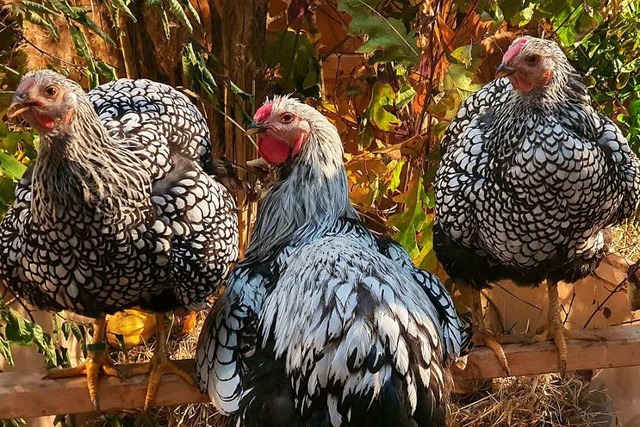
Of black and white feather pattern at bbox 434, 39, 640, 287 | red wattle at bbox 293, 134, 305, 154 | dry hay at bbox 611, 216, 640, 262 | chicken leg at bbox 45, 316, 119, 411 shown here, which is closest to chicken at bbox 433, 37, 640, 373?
black and white feather pattern at bbox 434, 39, 640, 287

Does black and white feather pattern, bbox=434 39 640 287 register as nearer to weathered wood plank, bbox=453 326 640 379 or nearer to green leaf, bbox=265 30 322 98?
weathered wood plank, bbox=453 326 640 379

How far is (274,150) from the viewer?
79.0 inches

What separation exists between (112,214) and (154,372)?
1.81 feet

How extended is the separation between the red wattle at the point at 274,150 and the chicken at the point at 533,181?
52 cm

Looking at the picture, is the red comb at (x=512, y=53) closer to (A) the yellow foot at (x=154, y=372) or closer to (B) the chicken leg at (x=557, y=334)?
(B) the chicken leg at (x=557, y=334)

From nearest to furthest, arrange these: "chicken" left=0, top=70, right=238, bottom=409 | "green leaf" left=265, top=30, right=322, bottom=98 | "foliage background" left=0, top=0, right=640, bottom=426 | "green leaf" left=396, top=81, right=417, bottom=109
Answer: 1. "chicken" left=0, top=70, right=238, bottom=409
2. "foliage background" left=0, top=0, right=640, bottom=426
3. "green leaf" left=396, top=81, right=417, bottom=109
4. "green leaf" left=265, top=30, right=322, bottom=98

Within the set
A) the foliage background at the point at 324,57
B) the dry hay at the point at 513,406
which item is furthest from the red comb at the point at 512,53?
the dry hay at the point at 513,406

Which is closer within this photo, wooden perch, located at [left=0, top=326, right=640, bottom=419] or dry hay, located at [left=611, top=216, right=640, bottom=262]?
wooden perch, located at [left=0, top=326, right=640, bottom=419]

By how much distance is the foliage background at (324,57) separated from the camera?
241 cm

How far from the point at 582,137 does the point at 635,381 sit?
164 cm

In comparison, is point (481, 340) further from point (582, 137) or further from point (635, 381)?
point (635, 381)

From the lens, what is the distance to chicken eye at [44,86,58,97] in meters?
1.73

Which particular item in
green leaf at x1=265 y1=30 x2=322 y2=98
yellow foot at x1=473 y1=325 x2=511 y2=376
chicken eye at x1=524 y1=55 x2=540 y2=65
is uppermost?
chicken eye at x1=524 y1=55 x2=540 y2=65

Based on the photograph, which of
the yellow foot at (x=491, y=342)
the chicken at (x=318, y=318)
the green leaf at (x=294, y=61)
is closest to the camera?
the chicken at (x=318, y=318)
